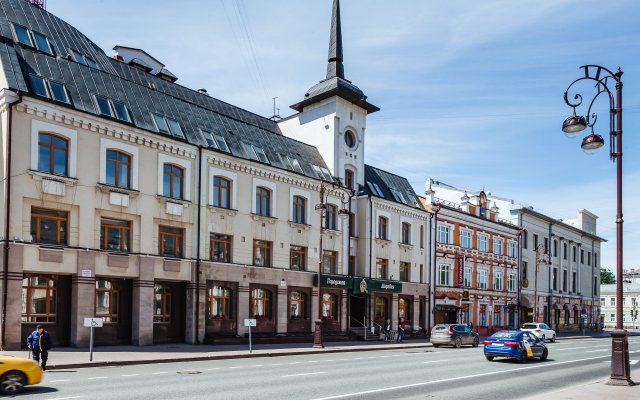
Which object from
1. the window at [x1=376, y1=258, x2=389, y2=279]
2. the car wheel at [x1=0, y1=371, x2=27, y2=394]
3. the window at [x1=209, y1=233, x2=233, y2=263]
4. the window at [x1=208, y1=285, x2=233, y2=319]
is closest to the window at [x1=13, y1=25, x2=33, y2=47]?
the window at [x1=209, y1=233, x2=233, y2=263]

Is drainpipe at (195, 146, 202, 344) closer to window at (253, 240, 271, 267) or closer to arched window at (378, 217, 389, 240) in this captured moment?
window at (253, 240, 271, 267)

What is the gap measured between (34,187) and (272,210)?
1394 centimetres

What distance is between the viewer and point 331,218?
4000 cm

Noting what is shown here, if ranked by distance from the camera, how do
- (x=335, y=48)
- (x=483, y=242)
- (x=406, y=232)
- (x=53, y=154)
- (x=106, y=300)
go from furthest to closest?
1. (x=483, y=242)
2. (x=406, y=232)
3. (x=335, y=48)
4. (x=106, y=300)
5. (x=53, y=154)

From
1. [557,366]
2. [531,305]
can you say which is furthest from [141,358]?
[531,305]

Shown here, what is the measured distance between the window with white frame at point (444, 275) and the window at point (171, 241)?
998 inches

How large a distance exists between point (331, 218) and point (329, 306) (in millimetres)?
5742

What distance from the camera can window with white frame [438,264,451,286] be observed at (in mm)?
49125

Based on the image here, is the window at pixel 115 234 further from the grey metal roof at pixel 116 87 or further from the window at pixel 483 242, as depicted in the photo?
the window at pixel 483 242

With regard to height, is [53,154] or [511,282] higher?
[53,154]

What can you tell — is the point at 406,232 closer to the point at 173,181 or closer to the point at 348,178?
the point at 348,178

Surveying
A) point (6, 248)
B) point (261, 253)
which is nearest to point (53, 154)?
point (6, 248)

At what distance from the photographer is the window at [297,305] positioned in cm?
3622

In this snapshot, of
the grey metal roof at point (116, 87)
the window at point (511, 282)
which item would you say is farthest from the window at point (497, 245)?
the grey metal roof at point (116, 87)
